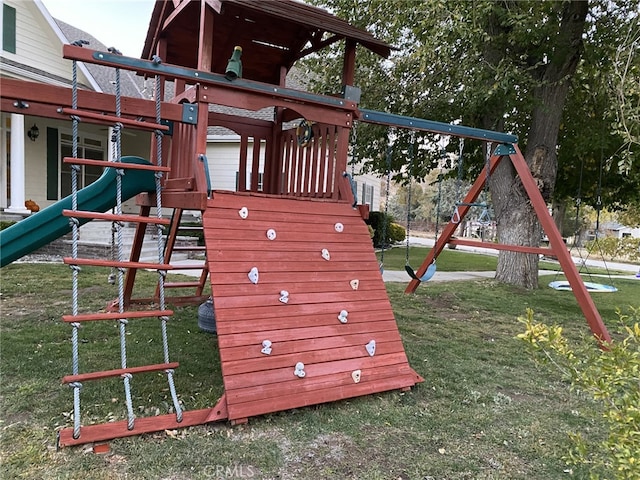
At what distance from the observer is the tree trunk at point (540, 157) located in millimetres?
6965

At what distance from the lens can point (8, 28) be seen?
29.1 feet

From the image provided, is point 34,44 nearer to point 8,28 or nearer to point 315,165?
point 8,28

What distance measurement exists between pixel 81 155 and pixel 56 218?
9.47 meters

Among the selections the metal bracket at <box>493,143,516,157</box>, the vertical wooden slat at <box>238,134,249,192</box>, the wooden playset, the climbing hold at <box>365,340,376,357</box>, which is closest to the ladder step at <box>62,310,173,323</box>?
the wooden playset

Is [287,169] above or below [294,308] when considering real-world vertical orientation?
above

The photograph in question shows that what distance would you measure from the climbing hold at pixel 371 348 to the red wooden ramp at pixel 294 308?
0.06 ft

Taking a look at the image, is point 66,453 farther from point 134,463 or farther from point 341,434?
point 341,434

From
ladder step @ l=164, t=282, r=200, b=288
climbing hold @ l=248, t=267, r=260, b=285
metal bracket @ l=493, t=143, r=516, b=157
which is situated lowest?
ladder step @ l=164, t=282, r=200, b=288

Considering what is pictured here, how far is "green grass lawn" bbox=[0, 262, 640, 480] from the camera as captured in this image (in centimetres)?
218

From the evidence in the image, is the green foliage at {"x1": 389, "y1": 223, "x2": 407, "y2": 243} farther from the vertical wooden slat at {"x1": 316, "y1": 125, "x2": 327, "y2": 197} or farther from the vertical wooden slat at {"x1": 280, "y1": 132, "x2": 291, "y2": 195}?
the vertical wooden slat at {"x1": 316, "y1": 125, "x2": 327, "y2": 197}

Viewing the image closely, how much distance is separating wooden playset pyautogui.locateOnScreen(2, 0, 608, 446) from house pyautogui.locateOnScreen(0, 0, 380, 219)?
4711mm

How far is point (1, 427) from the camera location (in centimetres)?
240

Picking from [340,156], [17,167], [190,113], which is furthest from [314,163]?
[17,167]

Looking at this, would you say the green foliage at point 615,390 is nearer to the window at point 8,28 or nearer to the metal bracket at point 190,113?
the metal bracket at point 190,113
